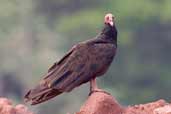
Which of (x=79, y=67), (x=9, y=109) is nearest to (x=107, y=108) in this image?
(x=79, y=67)

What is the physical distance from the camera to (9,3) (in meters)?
24.1

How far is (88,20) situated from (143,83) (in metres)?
2.19

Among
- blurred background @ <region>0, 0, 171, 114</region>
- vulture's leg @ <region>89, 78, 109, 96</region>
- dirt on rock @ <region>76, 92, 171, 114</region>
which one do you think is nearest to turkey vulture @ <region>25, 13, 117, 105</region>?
vulture's leg @ <region>89, 78, 109, 96</region>

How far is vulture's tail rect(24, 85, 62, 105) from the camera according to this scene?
7355 millimetres

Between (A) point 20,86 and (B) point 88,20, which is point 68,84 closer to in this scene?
(A) point 20,86

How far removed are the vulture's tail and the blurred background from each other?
484 inches

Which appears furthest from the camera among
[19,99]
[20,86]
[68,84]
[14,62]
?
[14,62]

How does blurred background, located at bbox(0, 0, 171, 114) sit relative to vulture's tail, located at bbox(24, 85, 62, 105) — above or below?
below

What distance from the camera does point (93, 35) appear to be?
2194 centimetres

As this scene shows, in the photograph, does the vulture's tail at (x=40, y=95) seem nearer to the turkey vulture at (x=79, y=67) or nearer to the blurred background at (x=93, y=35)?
the turkey vulture at (x=79, y=67)

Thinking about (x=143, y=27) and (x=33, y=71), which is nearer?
(x=33, y=71)

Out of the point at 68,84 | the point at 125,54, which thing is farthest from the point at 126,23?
the point at 68,84

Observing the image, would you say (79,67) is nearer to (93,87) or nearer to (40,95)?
(93,87)

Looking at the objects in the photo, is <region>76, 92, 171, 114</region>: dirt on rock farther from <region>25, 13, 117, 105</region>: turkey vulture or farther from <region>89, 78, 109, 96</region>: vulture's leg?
<region>25, 13, 117, 105</region>: turkey vulture
